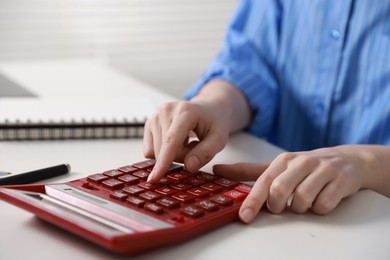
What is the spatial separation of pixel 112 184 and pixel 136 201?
0.18 feet

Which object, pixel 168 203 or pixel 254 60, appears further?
pixel 254 60

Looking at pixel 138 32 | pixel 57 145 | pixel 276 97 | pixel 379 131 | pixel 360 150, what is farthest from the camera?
pixel 138 32

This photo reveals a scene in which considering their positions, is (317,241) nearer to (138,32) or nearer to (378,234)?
(378,234)

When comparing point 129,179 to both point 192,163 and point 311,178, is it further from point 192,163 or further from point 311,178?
point 311,178

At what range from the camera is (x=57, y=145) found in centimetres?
78

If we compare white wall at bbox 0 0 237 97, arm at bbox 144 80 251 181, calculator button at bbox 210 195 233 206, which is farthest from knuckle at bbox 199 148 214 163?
white wall at bbox 0 0 237 97

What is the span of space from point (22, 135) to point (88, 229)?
40 cm

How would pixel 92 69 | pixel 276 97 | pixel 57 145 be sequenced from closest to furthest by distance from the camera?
pixel 57 145, pixel 276 97, pixel 92 69

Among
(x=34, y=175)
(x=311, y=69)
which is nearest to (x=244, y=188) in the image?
(x=34, y=175)

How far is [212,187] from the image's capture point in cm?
55

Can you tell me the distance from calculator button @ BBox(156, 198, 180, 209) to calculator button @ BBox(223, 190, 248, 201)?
0.06 metres

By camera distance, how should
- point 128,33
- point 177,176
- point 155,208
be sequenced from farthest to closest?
point 128,33 → point 177,176 → point 155,208

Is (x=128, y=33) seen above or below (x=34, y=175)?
above

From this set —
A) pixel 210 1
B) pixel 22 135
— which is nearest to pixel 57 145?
pixel 22 135
